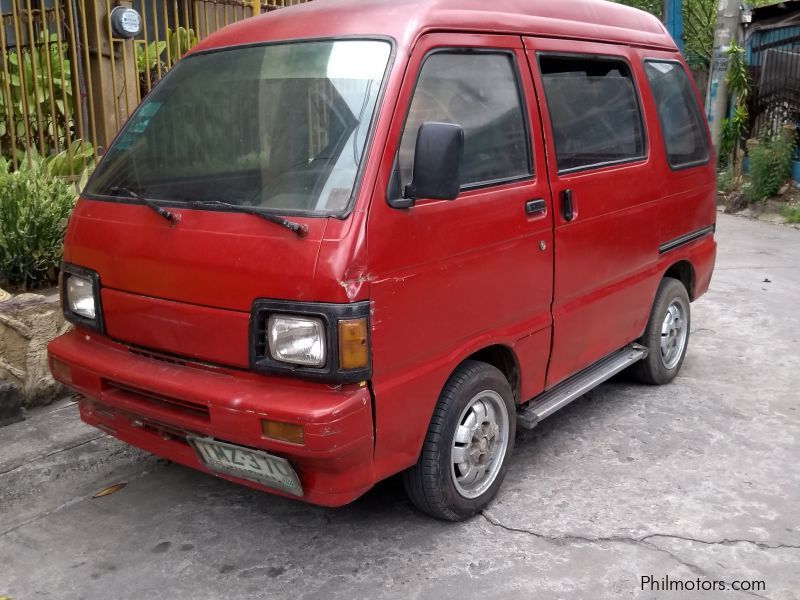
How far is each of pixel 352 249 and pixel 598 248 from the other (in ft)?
5.60

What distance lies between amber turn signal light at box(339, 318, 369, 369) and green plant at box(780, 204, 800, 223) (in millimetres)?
9748

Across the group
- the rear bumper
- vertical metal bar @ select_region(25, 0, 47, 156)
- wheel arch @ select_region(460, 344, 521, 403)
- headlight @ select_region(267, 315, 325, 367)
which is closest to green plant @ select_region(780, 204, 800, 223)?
wheel arch @ select_region(460, 344, 521, 403)

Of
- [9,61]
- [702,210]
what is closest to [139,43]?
[9,61]

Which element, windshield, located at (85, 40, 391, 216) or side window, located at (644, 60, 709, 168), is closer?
windshield, located at (85, 40, 391, 216)

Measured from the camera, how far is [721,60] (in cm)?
1277

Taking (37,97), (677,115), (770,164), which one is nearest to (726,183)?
(770,164)

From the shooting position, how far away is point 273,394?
271 centimetres

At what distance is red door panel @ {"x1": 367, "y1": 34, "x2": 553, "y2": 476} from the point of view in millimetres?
2795

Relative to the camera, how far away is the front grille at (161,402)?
2.85 meters

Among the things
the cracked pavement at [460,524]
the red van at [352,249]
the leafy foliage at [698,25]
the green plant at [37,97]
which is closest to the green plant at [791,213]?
the leafy foliage at [698,25]

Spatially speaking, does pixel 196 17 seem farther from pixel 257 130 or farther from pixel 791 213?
pixel 791 213

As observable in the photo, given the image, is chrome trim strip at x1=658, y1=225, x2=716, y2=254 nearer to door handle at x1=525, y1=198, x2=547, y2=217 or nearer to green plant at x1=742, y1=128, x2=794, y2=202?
door handle at x1=525, y1=198, x2=547, y2=217

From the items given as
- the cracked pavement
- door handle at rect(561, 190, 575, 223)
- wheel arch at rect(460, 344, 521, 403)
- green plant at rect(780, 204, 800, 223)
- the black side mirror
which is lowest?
the cracked pavement

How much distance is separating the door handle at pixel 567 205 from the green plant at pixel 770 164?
909 centimetres
